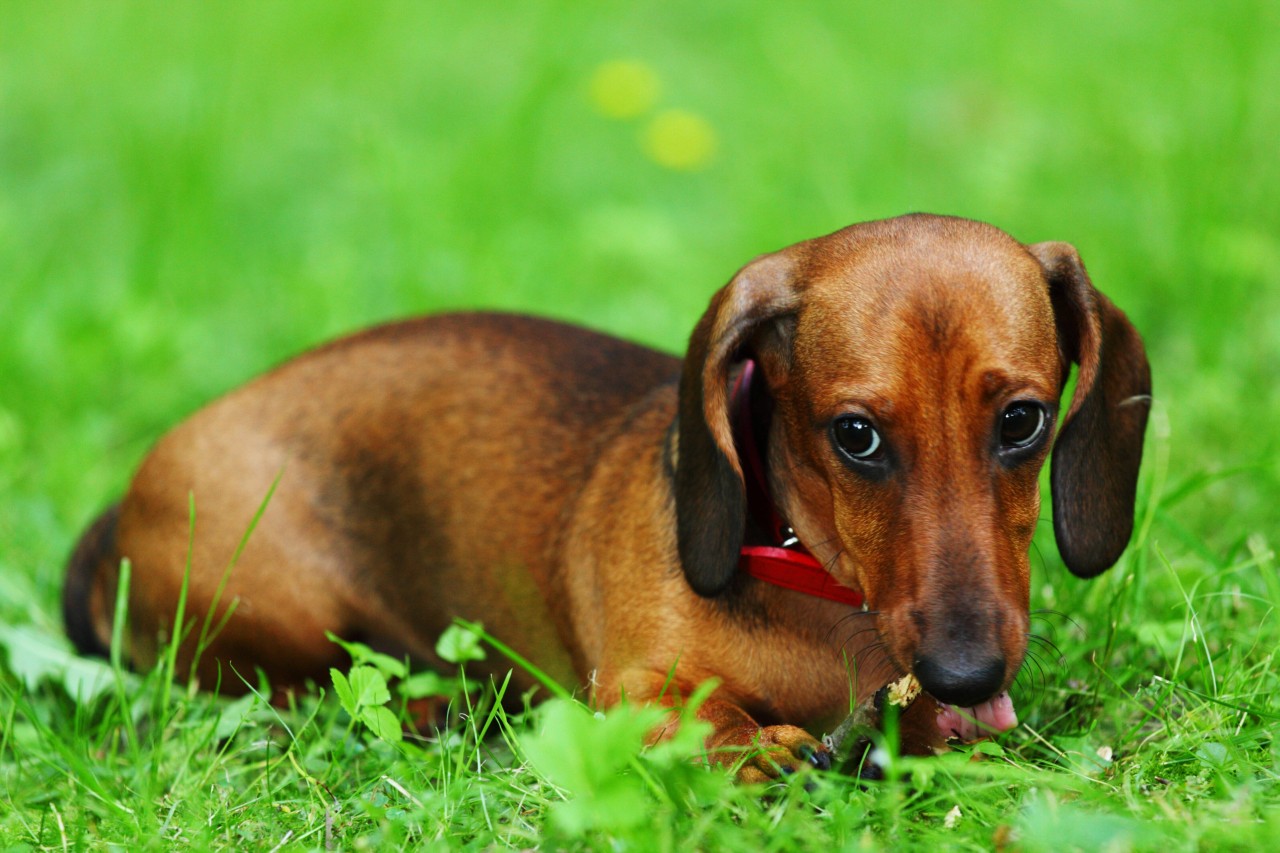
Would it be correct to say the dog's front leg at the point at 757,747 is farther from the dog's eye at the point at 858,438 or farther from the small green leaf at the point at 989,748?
the dog's eye at the point at 858,438

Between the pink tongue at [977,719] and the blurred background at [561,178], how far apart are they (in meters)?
0.97

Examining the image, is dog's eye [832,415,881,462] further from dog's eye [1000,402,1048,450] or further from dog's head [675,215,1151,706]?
dog's eye [1000,402,1048,450]

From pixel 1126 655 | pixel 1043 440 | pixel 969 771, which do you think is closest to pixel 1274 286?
pixel 1126 655

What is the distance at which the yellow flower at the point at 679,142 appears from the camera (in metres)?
7.89

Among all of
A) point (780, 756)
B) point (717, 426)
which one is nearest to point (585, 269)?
point (717, 426)

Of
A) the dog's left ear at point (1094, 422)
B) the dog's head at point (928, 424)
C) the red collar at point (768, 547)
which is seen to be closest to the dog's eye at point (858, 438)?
the dog's head at point (928, 424)

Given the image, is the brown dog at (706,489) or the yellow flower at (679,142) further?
the yellow flower at (679,142)

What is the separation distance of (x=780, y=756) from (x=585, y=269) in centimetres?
411

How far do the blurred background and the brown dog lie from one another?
30.0 inches

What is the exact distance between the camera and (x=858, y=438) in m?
2.78

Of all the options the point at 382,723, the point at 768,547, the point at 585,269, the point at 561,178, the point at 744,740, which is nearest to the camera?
the point at 744,740

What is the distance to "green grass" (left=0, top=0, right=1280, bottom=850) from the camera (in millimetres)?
2719

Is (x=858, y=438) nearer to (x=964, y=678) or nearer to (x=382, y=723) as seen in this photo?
(x=964, y=678)

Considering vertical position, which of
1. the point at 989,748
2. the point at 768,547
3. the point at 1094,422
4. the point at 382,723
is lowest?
the point at 382,723
